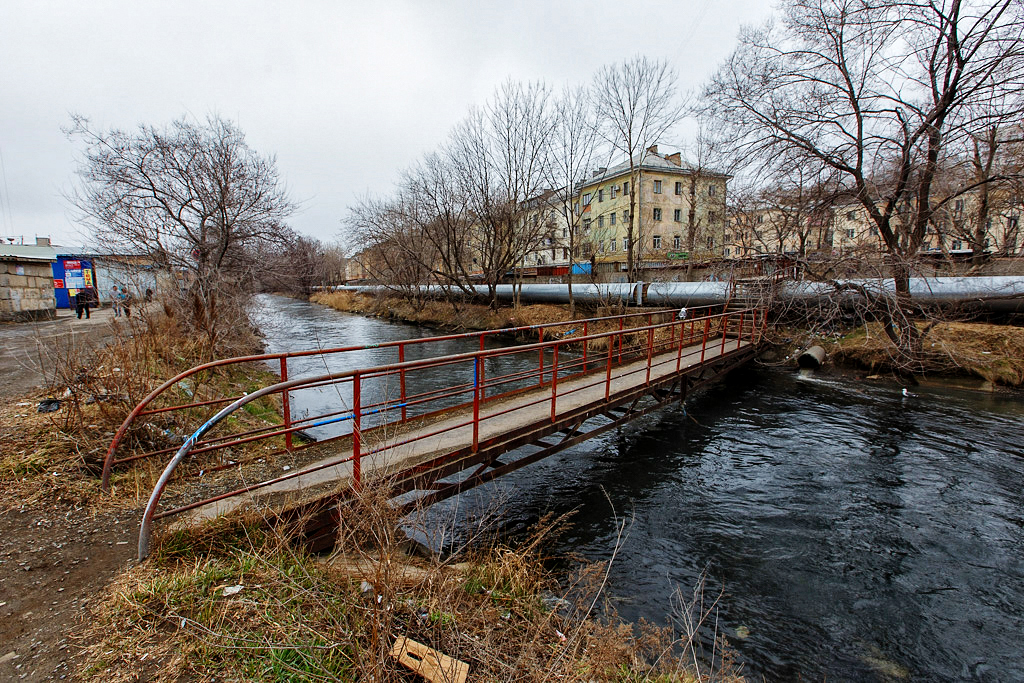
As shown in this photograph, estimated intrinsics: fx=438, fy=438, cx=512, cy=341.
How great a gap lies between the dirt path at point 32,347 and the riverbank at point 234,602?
1286mm

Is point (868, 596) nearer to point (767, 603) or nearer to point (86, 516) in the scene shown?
point (767, 603)

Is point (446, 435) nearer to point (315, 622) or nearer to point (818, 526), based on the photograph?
point (315, 622)

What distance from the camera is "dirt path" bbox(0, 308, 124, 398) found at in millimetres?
5215

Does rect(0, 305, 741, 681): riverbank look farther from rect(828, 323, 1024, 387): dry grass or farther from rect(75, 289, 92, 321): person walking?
rect(75, 289, 92, 321): person walking

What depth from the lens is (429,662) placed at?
2.65 metres

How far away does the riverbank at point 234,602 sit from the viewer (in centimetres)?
252

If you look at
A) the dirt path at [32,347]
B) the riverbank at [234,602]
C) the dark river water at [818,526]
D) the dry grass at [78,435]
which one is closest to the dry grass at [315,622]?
the riverbank at [234,602]

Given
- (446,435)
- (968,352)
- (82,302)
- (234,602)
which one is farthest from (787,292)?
(82,302)

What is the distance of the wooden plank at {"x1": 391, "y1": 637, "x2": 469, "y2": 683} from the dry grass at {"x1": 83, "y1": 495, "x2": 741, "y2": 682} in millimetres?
63

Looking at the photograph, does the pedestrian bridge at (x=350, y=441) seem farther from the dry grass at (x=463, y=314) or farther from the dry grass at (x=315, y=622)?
the dry grass at (x=463, y=314)

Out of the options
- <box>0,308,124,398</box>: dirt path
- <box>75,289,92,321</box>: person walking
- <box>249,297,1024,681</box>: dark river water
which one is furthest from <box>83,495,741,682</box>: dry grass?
<box>75,289,92,321</box>: person walking

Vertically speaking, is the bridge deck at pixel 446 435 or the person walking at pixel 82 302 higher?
the person walking at pixel 82 302

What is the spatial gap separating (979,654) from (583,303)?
716 inches

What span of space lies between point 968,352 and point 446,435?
14.4m
